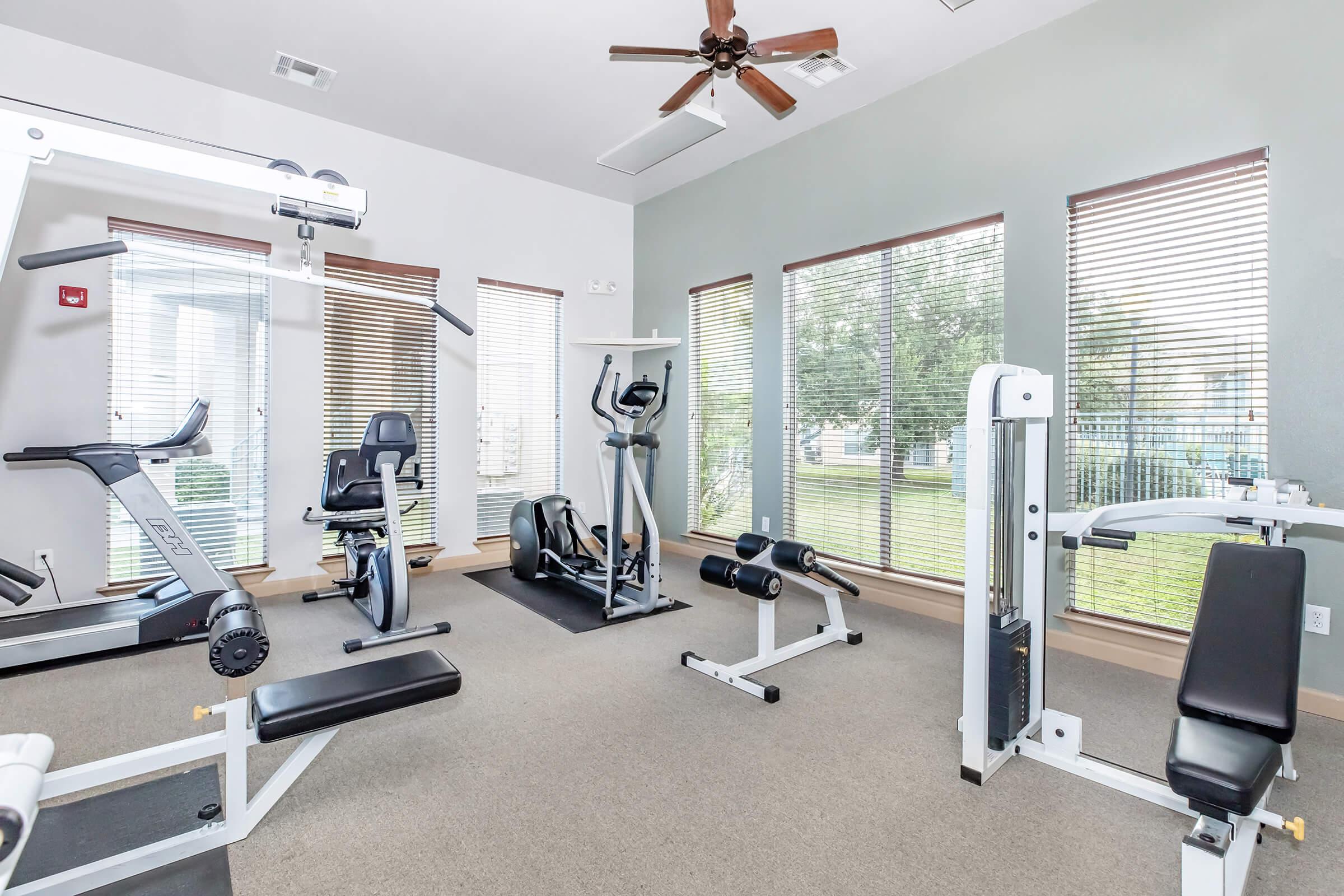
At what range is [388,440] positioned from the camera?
11.7 ft

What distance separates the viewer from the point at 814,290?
181 inches

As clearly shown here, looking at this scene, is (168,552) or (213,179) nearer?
(213,179)

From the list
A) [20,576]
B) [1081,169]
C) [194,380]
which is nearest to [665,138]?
[1081,169]

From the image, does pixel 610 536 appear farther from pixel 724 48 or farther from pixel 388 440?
pixel 724 48

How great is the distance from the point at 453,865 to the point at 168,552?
2.46m

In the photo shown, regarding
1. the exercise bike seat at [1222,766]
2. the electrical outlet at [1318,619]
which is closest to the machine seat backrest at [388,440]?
the exercise bike seat at [1222,766]

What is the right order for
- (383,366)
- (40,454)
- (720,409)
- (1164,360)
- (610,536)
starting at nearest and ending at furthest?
(40,454) → (1164,360) → (610,536) → (383,366) → (720,409)

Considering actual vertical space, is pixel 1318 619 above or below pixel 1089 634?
above

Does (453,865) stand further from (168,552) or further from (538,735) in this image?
(168,552)

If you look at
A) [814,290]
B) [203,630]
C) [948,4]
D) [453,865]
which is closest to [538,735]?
[453,865]

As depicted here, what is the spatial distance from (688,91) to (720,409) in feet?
8.61

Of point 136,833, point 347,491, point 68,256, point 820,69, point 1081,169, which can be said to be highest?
point 820,69

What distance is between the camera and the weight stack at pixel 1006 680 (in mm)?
2121

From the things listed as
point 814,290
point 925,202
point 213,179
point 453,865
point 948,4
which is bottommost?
point 453,865
